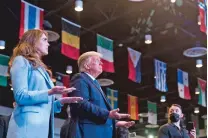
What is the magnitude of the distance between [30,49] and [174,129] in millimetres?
2635

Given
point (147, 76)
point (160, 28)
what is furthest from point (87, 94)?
point (147, 76)

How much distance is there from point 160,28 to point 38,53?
870cm

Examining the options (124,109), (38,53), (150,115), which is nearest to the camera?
(38,53)

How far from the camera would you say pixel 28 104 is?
7.50 ft

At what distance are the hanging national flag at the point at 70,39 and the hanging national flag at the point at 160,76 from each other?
326 cm

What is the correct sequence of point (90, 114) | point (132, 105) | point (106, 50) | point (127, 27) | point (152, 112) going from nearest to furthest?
1. point (90, 114)
2. point (106, 50)
3. point (127, 27)
4. point (132, 105)
5. point (152, 112)

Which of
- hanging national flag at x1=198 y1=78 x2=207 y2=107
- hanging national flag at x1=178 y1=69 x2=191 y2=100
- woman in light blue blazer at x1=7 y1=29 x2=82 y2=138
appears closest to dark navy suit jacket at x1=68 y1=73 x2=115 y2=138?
woman in light blue blazer at x1=7 y1=29 x2=82 y2=138

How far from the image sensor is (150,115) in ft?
54.0

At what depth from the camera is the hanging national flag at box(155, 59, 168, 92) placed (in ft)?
38.9

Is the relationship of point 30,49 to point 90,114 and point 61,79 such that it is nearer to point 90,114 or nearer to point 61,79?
point 90,114

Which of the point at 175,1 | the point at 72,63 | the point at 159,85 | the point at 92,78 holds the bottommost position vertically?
the point at 92,78

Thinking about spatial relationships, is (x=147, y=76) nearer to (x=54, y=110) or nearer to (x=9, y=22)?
(x=9, y=22)

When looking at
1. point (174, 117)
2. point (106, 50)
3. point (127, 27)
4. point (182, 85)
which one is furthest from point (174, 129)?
point (182, 85)

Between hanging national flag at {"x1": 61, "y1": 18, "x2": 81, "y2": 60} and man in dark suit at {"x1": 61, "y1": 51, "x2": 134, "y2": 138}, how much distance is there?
6.02 meters
